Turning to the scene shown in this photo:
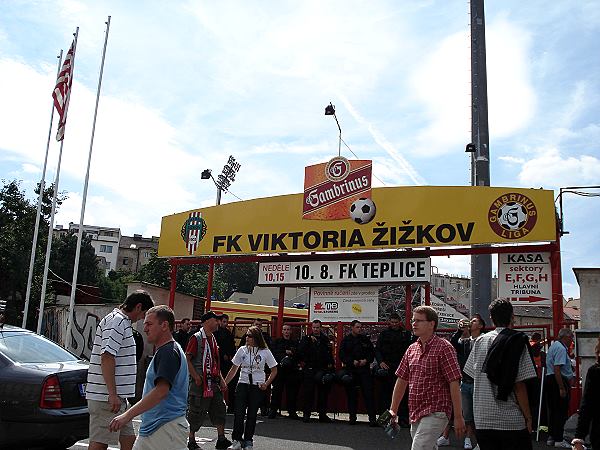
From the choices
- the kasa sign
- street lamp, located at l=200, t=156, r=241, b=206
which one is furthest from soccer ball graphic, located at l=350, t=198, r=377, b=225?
street lamp, located at l=200, t=156, r=241, b=206

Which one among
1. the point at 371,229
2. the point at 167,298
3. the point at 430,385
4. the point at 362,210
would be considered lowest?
the point at 430,385

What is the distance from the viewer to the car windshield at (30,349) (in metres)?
7.26

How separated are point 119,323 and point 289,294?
53.1 m

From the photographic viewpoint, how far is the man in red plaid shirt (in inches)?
203

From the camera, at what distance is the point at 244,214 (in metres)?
16.3

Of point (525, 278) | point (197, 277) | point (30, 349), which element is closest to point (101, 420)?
point (30, 349)

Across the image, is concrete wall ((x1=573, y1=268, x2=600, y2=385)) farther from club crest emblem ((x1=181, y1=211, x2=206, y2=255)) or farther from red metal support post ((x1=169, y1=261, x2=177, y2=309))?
red metal support post ((x1=169, y1=261, x2=177, y2=309))

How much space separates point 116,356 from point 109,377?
22cm

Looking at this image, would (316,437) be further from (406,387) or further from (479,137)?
(479,137)

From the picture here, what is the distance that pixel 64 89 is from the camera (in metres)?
19.2

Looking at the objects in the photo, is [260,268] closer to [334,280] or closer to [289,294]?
[334,280]

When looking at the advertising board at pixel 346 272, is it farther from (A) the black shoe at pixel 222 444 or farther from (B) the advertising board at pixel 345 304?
(A) the black shoe at pixel 222 444

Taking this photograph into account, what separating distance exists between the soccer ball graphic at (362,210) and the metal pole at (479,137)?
7.62ft

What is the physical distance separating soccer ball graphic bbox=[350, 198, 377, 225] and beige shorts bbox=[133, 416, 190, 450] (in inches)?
406
